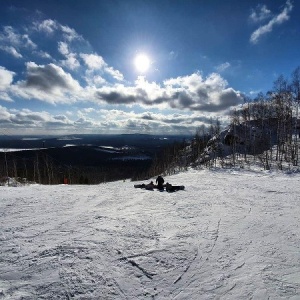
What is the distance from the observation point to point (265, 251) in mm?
7691

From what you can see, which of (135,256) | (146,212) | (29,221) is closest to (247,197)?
(146,212)

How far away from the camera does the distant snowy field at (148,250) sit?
581 cm

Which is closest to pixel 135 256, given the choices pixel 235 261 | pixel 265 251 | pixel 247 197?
pixel 235 261

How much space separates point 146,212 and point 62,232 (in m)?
4.00

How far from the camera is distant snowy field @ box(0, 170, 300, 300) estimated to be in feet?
19.1

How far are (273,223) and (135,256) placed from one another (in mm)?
6171

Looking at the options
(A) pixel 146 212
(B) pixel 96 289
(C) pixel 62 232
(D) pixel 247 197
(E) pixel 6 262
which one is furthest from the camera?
(D) pixel 247 197

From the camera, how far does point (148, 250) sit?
765 centimetres

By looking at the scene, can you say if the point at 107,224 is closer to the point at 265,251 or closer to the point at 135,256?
the point at 135,256

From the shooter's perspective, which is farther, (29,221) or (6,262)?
(29,221)

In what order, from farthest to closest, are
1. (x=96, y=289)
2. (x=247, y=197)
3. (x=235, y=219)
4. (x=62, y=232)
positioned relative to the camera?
(x=247, y=197) → (x=235, y=219) → (x=62, y=232) → (x=96, y=289)

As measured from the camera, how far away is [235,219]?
10.8 meters

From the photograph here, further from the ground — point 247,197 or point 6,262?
point 6,262

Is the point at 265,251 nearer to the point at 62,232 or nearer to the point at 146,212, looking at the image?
the point at 146,212
